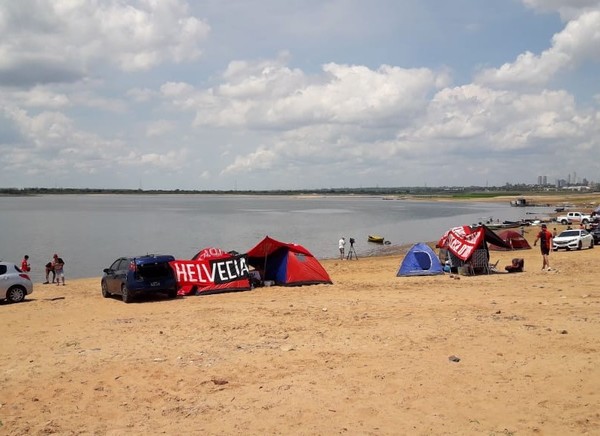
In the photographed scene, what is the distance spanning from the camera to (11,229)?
75750 mm

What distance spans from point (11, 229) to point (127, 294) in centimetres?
6487

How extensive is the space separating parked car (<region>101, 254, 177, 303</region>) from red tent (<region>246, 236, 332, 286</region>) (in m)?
3.63

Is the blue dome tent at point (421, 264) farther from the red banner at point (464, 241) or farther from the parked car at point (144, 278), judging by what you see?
the parked car at point (144, 278)

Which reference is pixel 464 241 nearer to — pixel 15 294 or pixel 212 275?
pixel 212 275

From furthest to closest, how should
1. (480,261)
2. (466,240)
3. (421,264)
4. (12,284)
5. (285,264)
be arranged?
(421,264)
(466,240)
(480,261)
(285,264)
(12,284)

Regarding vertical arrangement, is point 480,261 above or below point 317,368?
above

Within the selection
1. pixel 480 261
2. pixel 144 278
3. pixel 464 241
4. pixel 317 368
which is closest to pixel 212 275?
pixel 144 278

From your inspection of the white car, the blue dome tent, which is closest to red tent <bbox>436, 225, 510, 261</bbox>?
the blue dome tent

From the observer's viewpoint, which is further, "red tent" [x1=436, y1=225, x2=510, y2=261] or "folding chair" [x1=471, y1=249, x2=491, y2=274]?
"folding chair" [x1=471, y1=249, x2=491, y2=274]

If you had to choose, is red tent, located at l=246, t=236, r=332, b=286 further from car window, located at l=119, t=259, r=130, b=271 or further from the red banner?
the red banner

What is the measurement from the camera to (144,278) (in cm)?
1941

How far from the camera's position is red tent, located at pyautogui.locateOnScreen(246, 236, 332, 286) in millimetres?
21859

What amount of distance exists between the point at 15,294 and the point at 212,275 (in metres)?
6.81

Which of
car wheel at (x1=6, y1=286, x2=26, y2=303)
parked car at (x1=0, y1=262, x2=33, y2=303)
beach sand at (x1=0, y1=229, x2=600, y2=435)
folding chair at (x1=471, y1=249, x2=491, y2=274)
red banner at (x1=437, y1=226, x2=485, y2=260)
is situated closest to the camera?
beach sand at (x1=0, y1=229, x2=600, y2=435)
